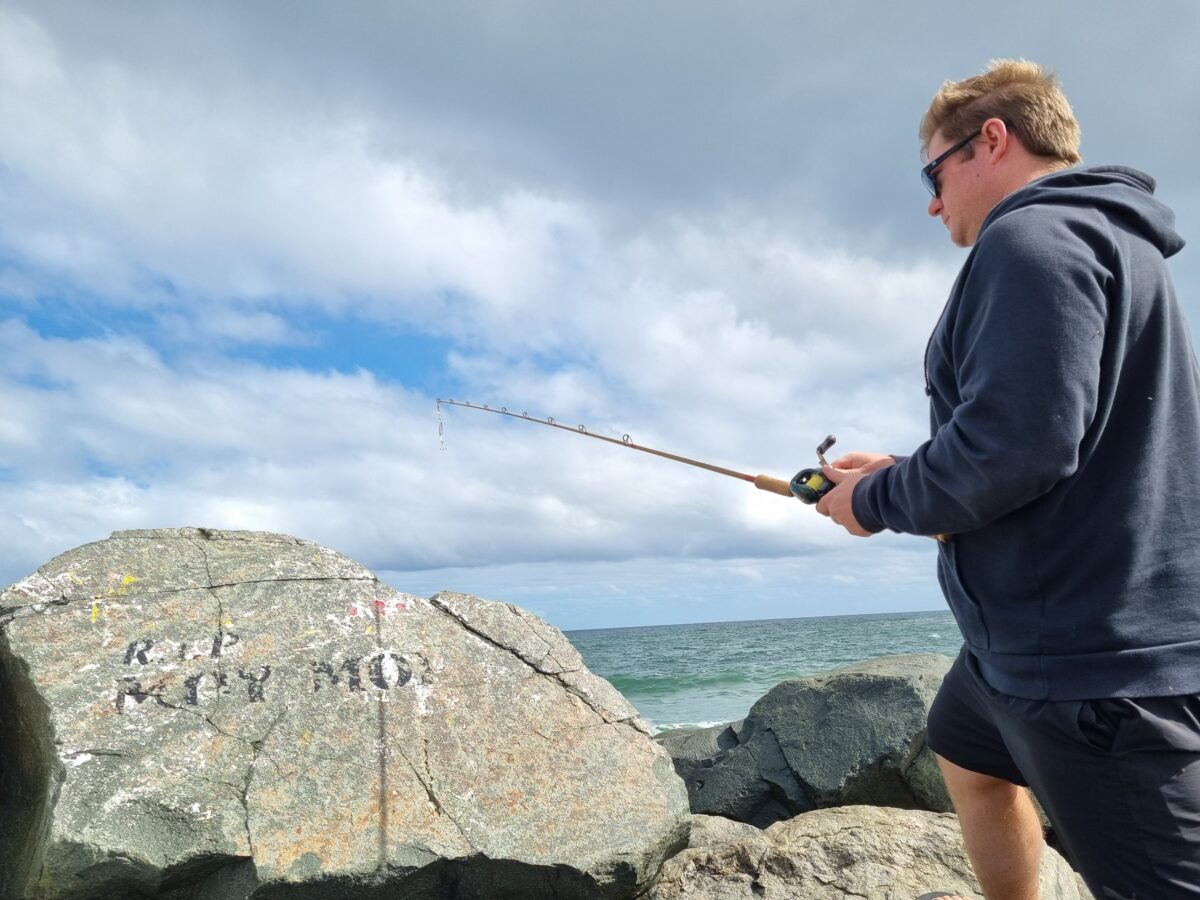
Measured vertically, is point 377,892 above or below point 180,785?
below

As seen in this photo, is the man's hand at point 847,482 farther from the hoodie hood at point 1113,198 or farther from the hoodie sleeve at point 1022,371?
the hoodie hood at point 1113,198

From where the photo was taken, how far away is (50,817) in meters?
3.33

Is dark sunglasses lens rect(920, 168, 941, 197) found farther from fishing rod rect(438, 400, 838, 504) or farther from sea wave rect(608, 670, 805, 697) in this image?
sea wave rect(608, 670, 805, 697)

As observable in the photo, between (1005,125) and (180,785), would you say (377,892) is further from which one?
(1005,125)

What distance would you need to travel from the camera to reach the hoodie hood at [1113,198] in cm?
191

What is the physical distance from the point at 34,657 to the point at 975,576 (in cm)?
357

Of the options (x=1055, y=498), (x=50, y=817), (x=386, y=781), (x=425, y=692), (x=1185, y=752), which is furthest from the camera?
(x=425, y=692)

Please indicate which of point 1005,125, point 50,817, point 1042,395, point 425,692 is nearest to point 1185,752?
point 1042,395

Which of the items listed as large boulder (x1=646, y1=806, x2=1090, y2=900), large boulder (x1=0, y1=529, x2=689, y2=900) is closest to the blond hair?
large boulder (x1=646, y1=806, x2=1090, y2=900)

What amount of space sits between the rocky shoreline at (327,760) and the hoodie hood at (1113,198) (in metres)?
2.45

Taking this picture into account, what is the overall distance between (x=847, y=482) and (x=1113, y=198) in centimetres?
85

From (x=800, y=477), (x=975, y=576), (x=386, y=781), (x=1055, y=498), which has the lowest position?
(x=386, y=781)

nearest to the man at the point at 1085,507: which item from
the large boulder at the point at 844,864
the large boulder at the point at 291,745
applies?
the large boulder at the point at 844,864

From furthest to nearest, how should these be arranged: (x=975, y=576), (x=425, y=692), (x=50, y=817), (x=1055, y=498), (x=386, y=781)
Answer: (x=425, y=692) < (x=386, y=781) < (x=50, y=817) < (x=975, y=576) < (x=1055, y=498)
